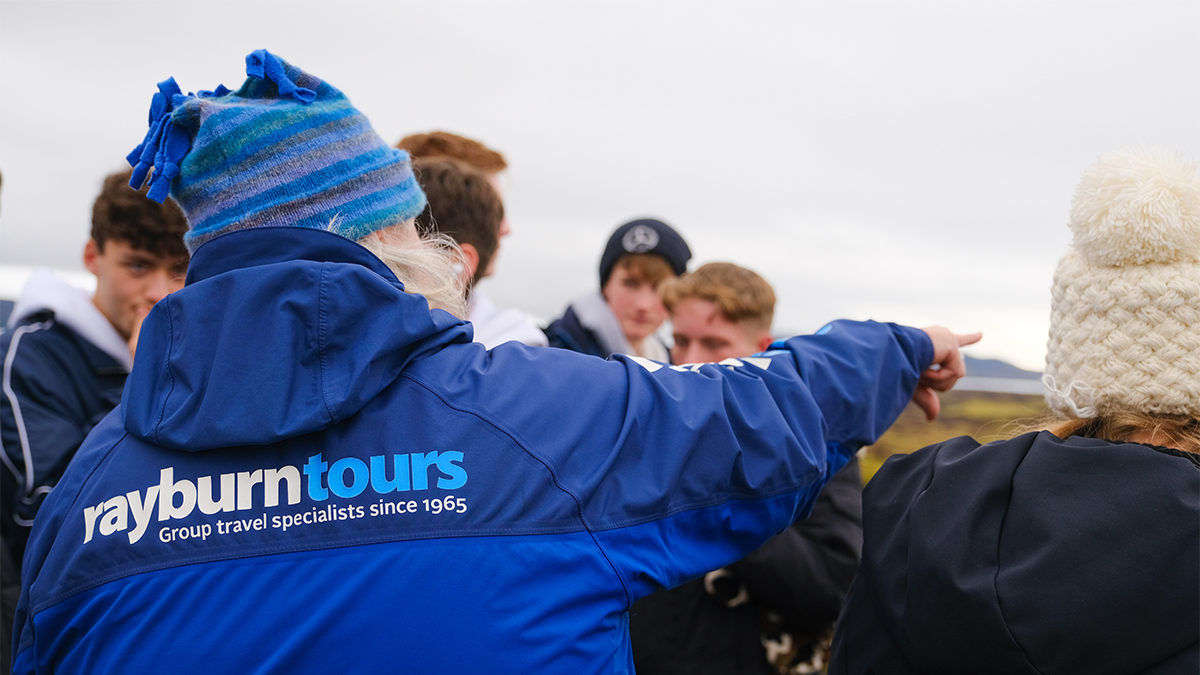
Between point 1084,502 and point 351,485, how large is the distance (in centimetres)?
117

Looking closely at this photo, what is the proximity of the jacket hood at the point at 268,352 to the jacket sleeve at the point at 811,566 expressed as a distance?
55.3 inches

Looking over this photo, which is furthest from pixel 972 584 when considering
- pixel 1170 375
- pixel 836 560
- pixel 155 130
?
pixel 155 130

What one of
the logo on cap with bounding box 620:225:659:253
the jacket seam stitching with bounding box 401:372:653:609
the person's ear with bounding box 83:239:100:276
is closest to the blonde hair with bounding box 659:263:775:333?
the logo on cap with bounding box 620:225:659:253

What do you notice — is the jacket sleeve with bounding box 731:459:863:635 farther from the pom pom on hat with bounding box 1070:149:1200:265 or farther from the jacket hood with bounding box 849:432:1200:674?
the pom pom on hat with bounding box 1070:149:1200:265

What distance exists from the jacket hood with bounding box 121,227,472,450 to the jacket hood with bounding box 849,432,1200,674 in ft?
3.14

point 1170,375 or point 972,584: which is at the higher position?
point 1170,375

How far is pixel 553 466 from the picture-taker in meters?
1.25

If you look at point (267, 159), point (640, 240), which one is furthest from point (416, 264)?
point (640, 240)

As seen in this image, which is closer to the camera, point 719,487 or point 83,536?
point 83,536

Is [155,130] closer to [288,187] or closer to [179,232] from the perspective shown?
[288,187]

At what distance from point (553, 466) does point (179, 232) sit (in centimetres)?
204

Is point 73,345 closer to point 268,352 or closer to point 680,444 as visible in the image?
point 268,352

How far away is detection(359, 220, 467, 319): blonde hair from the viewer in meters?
1.54

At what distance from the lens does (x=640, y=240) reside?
4.30 m
